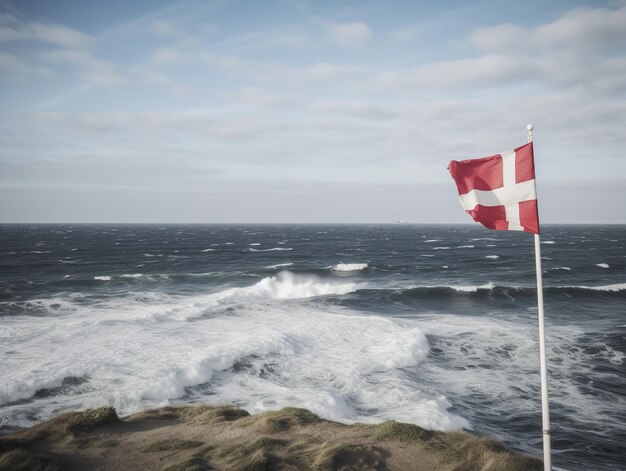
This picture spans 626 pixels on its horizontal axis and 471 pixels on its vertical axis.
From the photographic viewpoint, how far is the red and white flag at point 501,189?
20.1 ft

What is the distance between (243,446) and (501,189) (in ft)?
23.9

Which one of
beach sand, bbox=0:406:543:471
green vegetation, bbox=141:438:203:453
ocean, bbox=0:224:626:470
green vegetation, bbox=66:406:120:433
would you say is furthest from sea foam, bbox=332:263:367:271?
green vegetation, bbox=141:438:203:453

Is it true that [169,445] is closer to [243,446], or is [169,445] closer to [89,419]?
[243,446]

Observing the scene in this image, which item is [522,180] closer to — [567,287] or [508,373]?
[508,373]

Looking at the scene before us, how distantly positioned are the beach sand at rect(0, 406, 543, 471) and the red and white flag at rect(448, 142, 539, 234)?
4868mm

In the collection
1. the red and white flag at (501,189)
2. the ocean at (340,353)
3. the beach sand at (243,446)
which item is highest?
the red and white flag at (501,189)

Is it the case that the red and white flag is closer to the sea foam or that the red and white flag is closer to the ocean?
the ocean

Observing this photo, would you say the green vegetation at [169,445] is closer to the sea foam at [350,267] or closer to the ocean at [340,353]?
the ocean at [340,353]

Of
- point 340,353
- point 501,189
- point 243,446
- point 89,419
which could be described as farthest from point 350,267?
point 501,189

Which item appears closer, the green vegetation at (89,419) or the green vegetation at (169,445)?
the green vegetation at (169,445)

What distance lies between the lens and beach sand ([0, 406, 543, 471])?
729cm

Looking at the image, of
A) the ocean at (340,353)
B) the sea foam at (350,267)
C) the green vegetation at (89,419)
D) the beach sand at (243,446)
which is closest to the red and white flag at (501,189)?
the beach sand at (243,446)

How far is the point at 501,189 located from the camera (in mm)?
6555

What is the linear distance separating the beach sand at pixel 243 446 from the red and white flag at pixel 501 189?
16.0 ft
